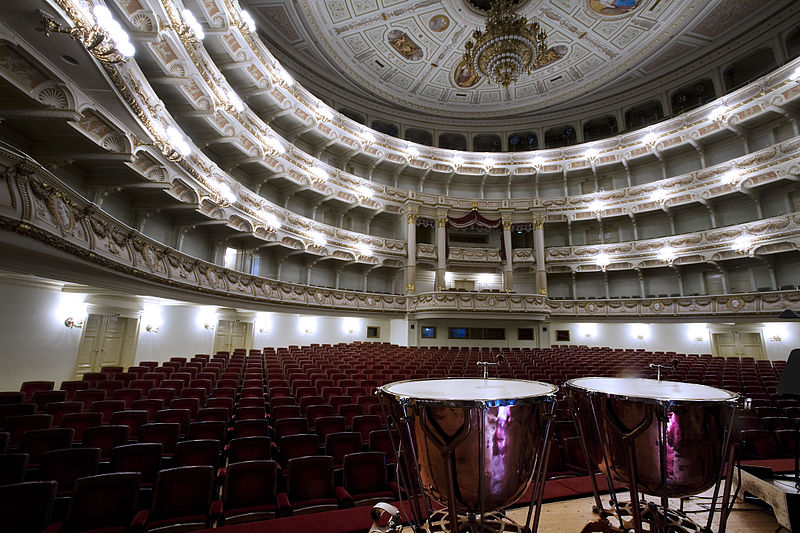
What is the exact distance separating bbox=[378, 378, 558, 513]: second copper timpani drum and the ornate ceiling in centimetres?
1801

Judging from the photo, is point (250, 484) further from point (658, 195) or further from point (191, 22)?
point (658, 195)

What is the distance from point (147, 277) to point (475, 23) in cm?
1710

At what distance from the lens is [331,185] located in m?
16.6

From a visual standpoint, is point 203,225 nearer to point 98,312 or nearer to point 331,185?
point 98,312

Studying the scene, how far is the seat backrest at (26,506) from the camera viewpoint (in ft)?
6.20

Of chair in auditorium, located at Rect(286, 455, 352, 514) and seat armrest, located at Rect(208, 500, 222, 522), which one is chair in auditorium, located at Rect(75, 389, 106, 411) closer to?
seat armrest, located at Rect(208, 500, 222, 522)

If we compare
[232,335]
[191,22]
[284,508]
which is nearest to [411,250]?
[232,335]

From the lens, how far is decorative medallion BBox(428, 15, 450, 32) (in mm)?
15966

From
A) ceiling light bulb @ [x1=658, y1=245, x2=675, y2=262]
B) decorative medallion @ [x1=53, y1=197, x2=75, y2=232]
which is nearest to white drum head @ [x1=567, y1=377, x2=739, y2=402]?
decorative medallion @ [x1=53, y1=197, x2=75, y2=232]

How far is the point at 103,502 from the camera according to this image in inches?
84.6

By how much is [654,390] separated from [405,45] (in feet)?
63.5

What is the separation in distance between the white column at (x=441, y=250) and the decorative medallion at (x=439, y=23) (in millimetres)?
8732

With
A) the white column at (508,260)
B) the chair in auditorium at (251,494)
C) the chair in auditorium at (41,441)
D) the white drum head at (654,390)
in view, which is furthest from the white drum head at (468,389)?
the white column at (508,260)

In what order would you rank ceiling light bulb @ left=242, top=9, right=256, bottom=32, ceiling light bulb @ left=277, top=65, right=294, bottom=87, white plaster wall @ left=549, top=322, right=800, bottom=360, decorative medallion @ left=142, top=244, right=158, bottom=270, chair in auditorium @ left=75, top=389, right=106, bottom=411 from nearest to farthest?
chair in auditorium @ left=75, top=389, right=106, bottom=411, decorative medallion @ left=142, top=244, right=158, bottom=270, ceiling light bulb @ left=242, top=9, right=256, bottom=32, white plaster wall @ left=549, top=322, right=800, bottom=360, ceiling light bulb @ left=277, top=65, right=294, bottom=87
